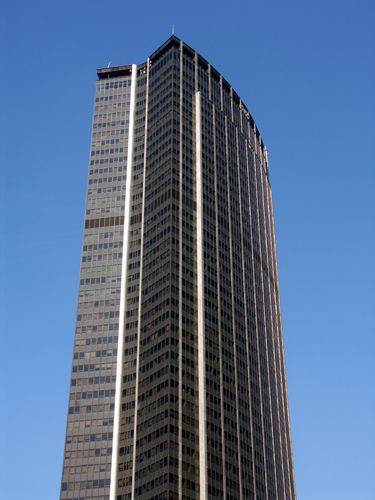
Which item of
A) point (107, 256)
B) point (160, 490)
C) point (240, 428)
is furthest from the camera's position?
point (107, 256)

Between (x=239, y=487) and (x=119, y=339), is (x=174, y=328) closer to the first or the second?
(x=119, y=339)

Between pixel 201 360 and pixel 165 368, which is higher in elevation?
pixel 201 360

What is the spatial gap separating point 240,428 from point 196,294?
111 feet

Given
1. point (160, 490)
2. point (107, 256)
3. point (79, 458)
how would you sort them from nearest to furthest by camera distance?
point (160, 490) < point (79, 458) < point (107, 256)

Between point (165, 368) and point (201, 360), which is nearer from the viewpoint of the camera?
point (165, 368)

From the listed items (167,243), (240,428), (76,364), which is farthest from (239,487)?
(167,243)

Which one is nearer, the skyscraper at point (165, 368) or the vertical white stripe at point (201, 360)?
the vertical white stripe at point (201, 360)

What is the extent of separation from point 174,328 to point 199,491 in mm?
37024

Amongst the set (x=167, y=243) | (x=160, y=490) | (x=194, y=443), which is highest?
(x=167, y=243)

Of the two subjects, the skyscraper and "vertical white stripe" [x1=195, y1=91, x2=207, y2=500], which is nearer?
"vertical white stripe" [x1=195, y1=91, x2=207, y2=500]

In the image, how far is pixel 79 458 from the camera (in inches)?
6491

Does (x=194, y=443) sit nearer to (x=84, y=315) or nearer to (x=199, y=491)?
(x=199, y=491)

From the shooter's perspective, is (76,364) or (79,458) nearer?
→ (79,458)

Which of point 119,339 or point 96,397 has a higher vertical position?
point 119,339
